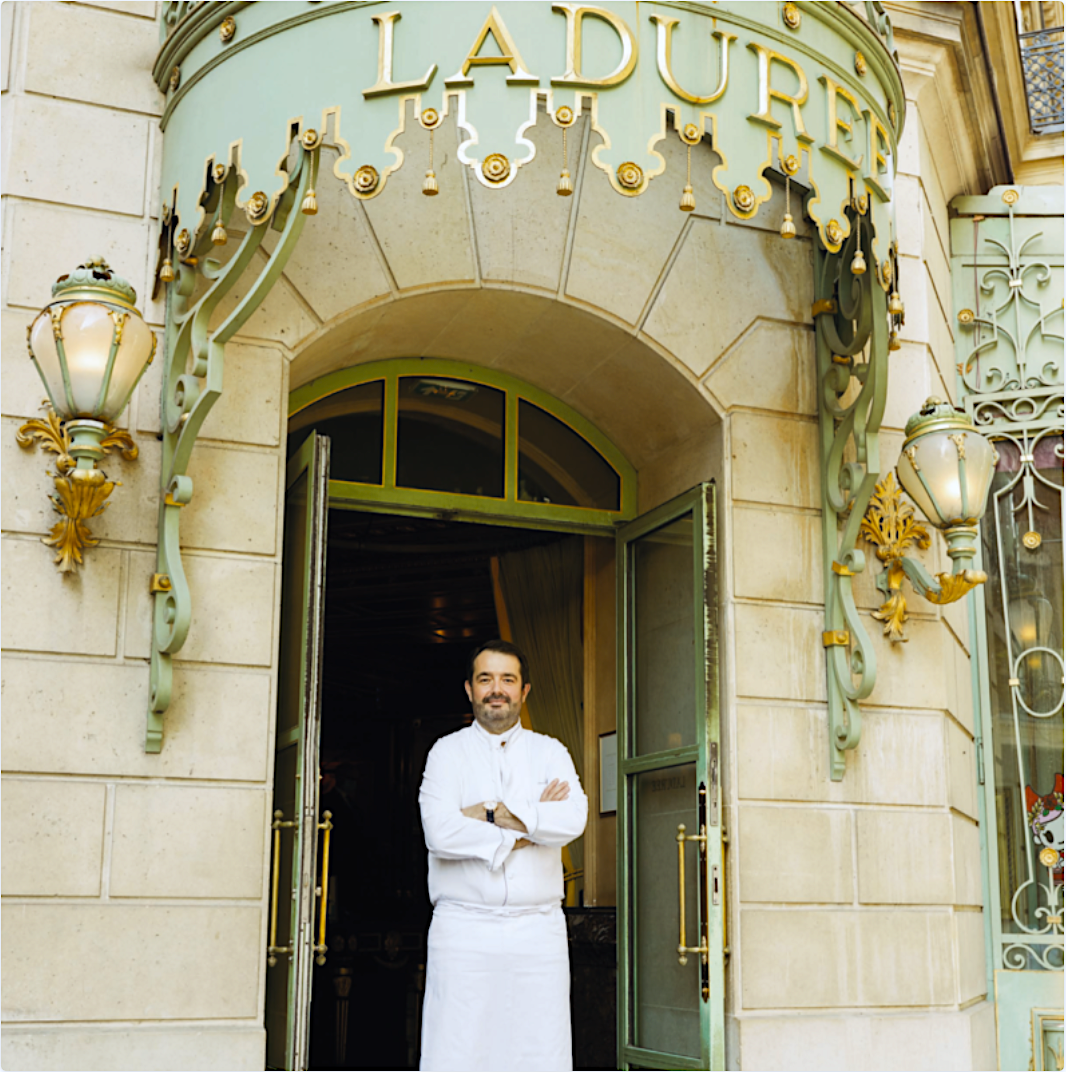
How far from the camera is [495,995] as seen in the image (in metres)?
5.36

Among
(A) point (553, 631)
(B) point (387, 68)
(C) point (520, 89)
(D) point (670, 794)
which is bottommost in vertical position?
(D) point (670, 794)

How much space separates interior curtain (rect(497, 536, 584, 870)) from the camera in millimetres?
8398

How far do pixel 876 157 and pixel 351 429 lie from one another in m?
2.71

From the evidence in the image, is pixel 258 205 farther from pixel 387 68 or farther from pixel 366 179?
pixel 387 68

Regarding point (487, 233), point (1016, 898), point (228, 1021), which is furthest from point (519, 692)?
point (1016, 898)

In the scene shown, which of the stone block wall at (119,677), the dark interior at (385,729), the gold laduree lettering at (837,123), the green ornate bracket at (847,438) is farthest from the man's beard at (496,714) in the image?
the dark interior at (385,729)

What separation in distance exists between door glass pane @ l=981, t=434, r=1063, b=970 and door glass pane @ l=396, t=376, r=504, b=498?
2803 mm

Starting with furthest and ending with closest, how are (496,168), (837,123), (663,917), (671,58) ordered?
(663,917) < (837,123) < (671,58) < (496,168)

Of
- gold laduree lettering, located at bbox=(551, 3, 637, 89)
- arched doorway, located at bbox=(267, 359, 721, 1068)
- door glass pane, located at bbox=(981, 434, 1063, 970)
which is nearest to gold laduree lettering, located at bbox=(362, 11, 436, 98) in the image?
gold laduree lettering, located at bbox=(551, 3, 637, 89)

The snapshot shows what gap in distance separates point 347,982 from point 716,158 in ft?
22.4

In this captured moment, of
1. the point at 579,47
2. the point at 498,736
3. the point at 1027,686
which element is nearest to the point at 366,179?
the point at 579,47

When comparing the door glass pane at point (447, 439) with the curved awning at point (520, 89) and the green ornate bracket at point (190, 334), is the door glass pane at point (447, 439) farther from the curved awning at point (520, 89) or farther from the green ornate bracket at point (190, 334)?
the curved awning at point (520, 89)

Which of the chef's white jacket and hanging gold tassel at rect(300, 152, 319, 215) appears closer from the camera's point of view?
hanging gold tassel at rect(300, 152, 319, 215)

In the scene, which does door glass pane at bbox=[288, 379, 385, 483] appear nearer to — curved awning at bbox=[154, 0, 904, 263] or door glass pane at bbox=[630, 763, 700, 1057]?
curved awning at bbox=[154, 0, 904, 263]
